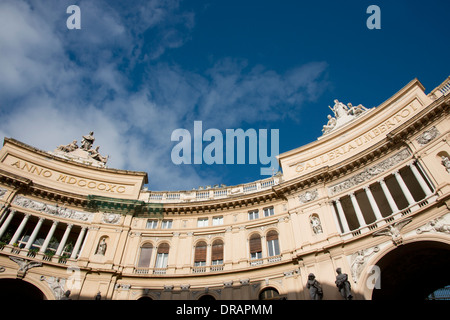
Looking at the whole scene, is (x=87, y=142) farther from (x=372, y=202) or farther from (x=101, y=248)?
(x=372, y=202)

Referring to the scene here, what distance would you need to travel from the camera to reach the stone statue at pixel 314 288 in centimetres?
1978

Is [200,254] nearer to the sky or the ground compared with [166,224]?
nearer to the ground

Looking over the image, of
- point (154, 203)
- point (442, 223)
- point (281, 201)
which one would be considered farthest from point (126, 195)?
point (442, 223)

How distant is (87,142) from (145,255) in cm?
1520

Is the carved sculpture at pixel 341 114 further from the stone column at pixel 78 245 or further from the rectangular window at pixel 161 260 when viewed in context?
the stone column at pixel 78 245

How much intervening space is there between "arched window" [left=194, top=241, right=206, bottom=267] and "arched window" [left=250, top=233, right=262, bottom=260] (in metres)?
4.15

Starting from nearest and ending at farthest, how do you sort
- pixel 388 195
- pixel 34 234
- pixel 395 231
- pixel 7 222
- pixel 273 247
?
pixel 395 231 → pixel 388 195 → pixel 7 222 → pixel 34 234 → pixel 273 247

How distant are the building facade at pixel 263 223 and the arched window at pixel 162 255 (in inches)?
3.5

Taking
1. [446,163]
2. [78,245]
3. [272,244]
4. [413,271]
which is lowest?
[413,271]

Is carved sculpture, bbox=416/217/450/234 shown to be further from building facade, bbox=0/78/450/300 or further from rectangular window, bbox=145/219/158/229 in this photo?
rectangular window, bbox=145/219/158/229

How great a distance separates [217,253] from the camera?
26.5 metres

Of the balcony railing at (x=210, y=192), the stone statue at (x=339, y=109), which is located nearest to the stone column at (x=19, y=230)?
the balcony railing at (x=210, y=192)

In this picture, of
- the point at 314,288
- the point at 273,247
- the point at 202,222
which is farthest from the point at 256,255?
the point at 314,288
